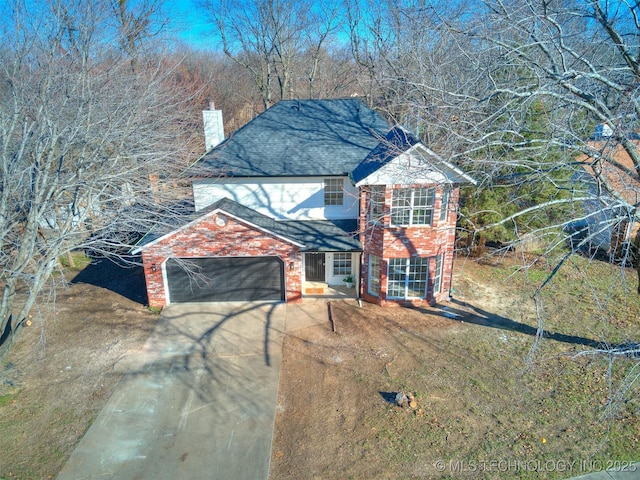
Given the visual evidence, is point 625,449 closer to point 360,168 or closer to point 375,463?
point 375,463

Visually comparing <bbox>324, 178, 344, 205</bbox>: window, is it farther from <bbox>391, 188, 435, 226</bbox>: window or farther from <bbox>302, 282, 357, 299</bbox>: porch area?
<bbox>302, 282, 357, 299</bbox>: porch area

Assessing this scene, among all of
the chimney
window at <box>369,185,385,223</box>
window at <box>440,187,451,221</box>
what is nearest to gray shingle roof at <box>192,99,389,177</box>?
the chimney

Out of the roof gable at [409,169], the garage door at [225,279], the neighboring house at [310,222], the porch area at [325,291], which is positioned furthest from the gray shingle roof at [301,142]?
Result: the porch area at [325,291]

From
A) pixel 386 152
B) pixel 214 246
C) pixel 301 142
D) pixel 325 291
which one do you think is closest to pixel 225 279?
pixel 214 246

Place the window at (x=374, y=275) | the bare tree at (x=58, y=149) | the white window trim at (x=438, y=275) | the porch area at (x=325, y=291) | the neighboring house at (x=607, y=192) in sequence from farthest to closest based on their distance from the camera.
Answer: the porch area at (x=325, y=291), the window at (x=374, y=275), the white window trim at (x=438, y=275), the bare tree at (x=58, y=149), the neighboring house at (x=607, y=192)

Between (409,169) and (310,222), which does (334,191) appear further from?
(409,169)

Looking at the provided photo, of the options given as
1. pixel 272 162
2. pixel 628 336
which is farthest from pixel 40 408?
pixel 628 336

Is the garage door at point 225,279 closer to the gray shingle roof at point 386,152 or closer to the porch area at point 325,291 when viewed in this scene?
the porch area at point 325,291

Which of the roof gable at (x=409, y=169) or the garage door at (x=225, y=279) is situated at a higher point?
the roof gable at (x=409, y=169)
